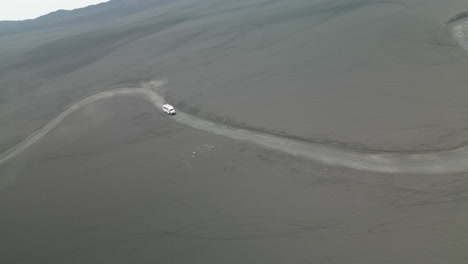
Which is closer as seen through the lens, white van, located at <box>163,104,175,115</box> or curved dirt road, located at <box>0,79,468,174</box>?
curved dirt road, located at <box>0,79,468,174</box>

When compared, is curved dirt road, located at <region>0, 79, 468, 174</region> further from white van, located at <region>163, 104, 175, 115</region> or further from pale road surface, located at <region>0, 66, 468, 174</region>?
white van, located at <region>163, 104, 175, 115</region>

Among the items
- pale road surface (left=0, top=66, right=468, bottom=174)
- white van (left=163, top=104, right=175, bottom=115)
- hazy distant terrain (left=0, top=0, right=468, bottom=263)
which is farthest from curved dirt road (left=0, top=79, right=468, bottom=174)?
white van (left=163, top=104, right=175, bottom=115)

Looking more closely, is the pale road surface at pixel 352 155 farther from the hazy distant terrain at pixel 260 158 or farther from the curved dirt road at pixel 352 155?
the hazy distant terrain at pixel 260 158

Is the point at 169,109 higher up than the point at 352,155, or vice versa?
the point at 169,109

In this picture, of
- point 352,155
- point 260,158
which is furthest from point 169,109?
point 352,155

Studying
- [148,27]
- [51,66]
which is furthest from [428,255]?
[148,27]

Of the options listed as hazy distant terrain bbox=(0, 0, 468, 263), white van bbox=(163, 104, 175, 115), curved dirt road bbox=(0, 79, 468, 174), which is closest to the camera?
hazy distant terrain bbox=(0, 0, 468, 263)

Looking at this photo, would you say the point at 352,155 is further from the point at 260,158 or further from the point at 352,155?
the point at 260,158

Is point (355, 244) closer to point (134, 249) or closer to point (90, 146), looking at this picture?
point (134, 249)
